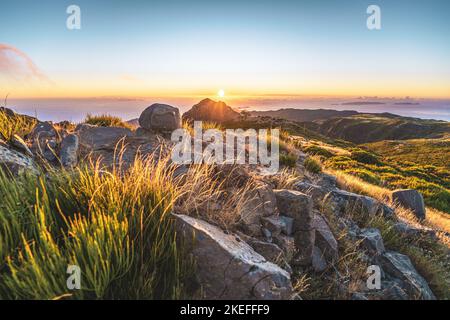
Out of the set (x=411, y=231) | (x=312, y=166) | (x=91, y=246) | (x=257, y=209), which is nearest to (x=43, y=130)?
(x=257, y=209)

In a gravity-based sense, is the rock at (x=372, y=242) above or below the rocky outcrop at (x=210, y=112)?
below

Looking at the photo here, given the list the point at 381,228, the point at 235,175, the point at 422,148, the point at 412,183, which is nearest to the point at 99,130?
the point at 235,175

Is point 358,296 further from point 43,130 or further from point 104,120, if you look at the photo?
point 104,120

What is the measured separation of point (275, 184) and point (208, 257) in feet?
12.7

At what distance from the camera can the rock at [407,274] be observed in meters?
5.73

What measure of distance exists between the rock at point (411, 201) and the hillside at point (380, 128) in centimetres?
10190

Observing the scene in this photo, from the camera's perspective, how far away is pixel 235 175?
6.57m

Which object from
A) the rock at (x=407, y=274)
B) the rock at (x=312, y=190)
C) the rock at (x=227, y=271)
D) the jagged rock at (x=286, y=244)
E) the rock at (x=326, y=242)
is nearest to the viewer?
the rock at (x=227, y=271)

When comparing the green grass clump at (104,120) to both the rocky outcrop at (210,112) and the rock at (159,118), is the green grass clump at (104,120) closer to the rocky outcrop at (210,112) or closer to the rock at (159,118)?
the rock at (159,118)

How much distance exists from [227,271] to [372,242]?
4281 millimetres

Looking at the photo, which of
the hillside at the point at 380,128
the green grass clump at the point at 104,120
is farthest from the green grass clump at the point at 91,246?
the hillside at the point at 380,128

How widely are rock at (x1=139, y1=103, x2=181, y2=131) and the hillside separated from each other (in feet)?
354

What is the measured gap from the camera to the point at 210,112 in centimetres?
5284
